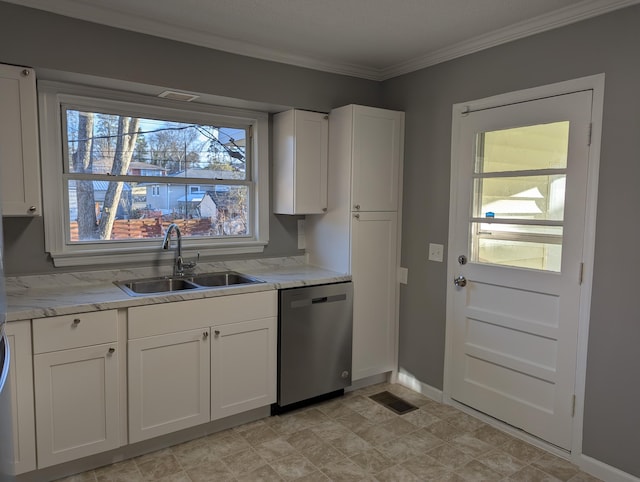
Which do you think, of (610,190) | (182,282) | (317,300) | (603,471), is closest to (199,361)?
(182,282)

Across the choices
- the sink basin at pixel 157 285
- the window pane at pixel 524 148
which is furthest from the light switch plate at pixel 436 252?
the sink basin at pixel 157 285

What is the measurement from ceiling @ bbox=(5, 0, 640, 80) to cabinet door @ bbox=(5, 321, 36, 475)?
5.41 feet

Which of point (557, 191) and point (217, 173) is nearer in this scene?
point (557, 191)

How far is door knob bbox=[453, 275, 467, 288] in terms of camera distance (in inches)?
121

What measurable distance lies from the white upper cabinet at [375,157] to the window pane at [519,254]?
2.60 ft

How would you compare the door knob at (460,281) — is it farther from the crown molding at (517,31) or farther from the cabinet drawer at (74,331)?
the cabinet drawer at (74,331)

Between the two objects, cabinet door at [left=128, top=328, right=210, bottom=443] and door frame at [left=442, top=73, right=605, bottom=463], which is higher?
door frame at [left=442, top=73, right=605, bottom=463]

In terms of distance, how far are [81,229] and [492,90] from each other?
2712 mm

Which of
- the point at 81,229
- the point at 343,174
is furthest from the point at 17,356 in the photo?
the point at 343,174

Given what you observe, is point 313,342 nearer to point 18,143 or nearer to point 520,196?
point 520,196

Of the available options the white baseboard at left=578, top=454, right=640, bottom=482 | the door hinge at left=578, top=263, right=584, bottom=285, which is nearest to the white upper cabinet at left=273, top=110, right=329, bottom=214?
the door hinge at left=578, top=263, right=584, bottom=285

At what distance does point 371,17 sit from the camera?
2.58 metres

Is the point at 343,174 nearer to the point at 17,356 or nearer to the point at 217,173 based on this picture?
the point at 217,173

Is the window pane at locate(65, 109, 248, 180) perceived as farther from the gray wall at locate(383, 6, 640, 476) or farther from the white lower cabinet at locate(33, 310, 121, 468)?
the gray wall at locate(383, 6, 640, 476)
